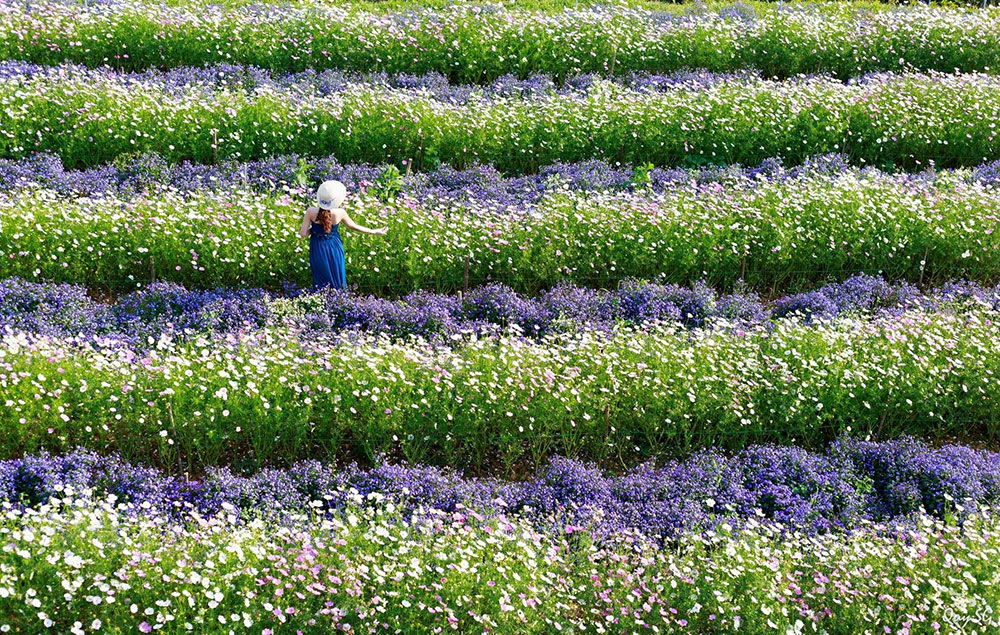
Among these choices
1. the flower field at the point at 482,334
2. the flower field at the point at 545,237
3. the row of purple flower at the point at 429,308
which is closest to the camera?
the flower field at the point at 482,334

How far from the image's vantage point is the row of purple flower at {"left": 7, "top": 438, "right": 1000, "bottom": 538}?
8.40m

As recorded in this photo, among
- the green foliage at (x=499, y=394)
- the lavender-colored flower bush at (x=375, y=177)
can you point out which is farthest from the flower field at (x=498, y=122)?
the green foliage at (x=499, y=394)

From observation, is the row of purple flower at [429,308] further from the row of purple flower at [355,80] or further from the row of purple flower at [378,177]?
the row of purple flower at [355,80]

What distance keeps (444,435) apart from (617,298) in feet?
10.2

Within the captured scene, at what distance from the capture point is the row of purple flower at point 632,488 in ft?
27.6

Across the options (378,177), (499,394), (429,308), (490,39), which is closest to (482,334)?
(429,308)

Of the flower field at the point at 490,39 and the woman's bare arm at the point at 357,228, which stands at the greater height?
the flower field at the point at 490,39

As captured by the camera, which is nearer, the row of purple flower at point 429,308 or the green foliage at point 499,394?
the green foliage at point 499,394

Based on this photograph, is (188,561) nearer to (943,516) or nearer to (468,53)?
(943,516)

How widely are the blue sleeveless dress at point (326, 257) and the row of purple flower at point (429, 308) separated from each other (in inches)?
7.0

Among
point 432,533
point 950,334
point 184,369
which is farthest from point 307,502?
point 950,334

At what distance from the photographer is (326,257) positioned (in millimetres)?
11289

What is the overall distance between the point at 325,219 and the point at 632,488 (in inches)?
161

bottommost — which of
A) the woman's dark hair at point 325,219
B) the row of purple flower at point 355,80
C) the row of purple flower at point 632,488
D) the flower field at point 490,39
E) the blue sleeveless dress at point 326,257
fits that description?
the row of purple flower at point 632,488
